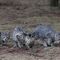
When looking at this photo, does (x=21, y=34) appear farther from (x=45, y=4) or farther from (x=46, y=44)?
(x=45, y=4)

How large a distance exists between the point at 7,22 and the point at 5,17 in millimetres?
888

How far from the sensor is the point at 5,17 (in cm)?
1187

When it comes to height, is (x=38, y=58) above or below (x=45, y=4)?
below

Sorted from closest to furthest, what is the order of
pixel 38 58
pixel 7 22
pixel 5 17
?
pixel 38 58 → pixel 7 22 → pixel 5 17

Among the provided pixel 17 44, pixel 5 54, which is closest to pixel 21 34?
pixel 17 44

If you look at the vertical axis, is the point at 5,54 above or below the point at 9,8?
below

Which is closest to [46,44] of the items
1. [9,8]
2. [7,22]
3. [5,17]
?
[7,22]

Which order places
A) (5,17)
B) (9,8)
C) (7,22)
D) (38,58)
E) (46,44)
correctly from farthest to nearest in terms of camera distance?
1. (9,8)
2. (5,17)
3. (7,22)
4. (46,44)
5. (38,58)

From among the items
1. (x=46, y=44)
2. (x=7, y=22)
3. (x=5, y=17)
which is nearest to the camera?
(x=46, y=44)

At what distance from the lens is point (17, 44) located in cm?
Answer: 737

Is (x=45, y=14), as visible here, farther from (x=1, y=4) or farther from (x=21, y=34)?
(x=21, y=34)

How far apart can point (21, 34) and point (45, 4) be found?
6543 millimetres

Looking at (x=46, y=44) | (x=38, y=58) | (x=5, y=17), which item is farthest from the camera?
(x=5, y=17)

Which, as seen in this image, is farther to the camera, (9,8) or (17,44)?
(9,8)
